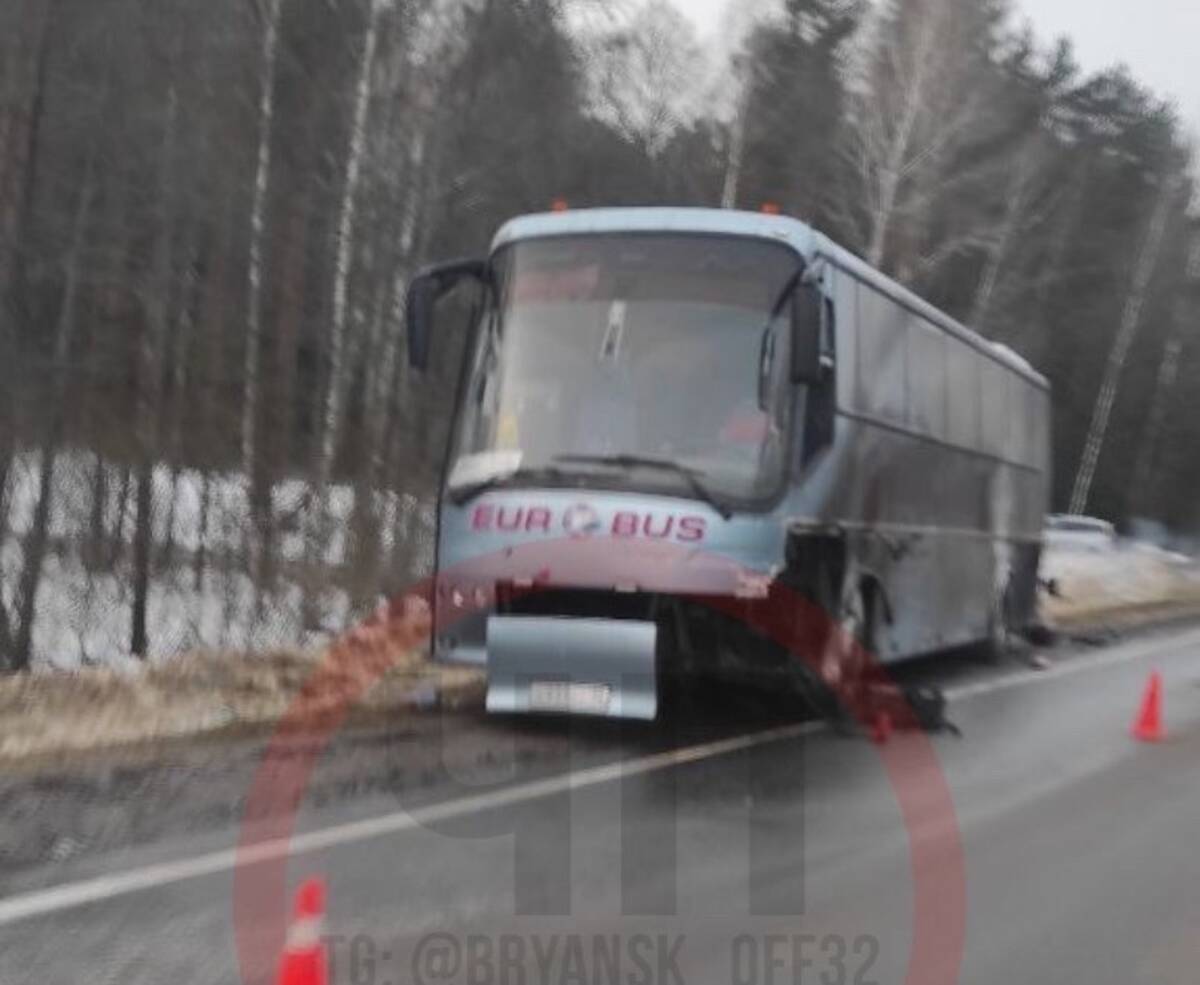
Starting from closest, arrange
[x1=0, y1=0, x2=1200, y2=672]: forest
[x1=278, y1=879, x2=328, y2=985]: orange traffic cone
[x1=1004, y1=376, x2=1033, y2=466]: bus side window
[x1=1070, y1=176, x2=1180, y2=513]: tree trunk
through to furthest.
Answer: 1. [x1=278, y1=879, x2=328, y2=985]: orange traffic cone
2. [x1=0, y1=0, x2=1200, y2=672]: forest
3. [x1=1004, y1=376, x2=1033, y2=466]: bus side window
4. [x1=1070, y1=176, x2=1180, y2=513]: tree trunk

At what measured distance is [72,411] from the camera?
1616 centimetres

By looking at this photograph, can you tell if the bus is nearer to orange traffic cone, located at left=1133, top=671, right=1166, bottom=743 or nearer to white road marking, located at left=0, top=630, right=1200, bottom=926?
white road marking, located at left=0, top=630, right=1200, bottom=926

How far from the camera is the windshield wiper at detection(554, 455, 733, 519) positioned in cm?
970

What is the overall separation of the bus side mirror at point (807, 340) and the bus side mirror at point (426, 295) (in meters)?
2.39

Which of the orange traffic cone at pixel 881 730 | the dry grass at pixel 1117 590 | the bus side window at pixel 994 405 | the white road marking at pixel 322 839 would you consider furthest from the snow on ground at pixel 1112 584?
the white road marking at pixel 322 839

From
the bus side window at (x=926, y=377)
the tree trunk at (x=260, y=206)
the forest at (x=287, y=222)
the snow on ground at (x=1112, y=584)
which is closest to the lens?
the bus side window at (x=926, y=377)

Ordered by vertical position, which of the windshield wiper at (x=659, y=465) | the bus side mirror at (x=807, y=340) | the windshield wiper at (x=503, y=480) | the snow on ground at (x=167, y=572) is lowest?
the snow on ground at (x=167, y=572)

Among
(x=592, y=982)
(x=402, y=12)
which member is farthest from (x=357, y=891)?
(x=402, y=12)

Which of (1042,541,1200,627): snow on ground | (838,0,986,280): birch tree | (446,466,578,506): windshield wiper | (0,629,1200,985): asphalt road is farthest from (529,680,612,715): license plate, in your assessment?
(838,0,986,280): birch tree

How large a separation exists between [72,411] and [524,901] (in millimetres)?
11322

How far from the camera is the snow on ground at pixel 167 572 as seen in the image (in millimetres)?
15492

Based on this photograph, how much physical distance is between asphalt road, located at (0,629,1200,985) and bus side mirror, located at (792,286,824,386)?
2502 millimetres

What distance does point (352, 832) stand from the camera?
731cm

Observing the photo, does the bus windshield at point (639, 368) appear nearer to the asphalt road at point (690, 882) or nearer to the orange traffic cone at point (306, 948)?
the asphalt road at point (690, 882)
